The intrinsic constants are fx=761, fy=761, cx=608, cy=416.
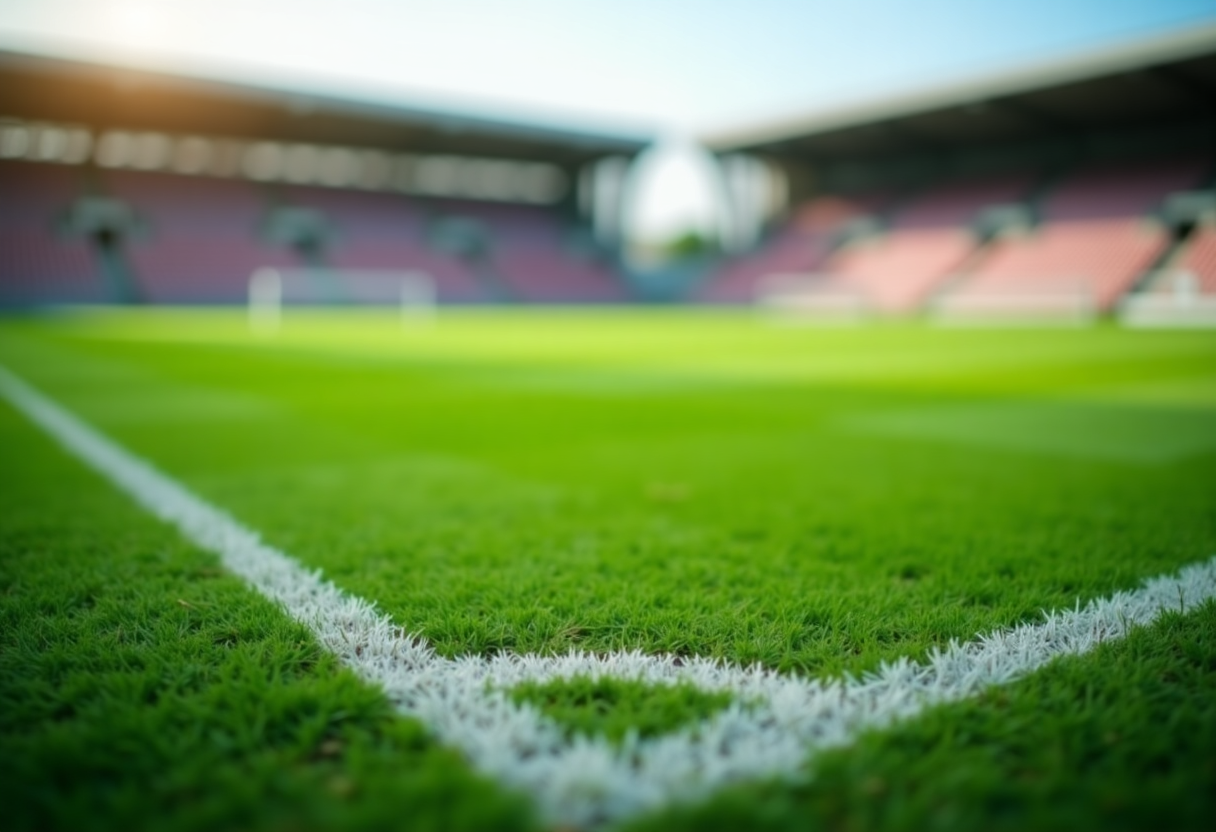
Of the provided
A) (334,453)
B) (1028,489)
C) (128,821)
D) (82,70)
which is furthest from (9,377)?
(82,70)

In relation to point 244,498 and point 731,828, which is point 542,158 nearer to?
point 244,498

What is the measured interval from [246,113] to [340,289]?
22.4ft

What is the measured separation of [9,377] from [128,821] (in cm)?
879

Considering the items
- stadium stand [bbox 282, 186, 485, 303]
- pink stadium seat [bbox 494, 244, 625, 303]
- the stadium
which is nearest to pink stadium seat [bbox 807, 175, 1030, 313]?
pink stadium seat [bbox 494, 244, 625, 303]

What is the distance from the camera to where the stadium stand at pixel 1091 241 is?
21.9 meters

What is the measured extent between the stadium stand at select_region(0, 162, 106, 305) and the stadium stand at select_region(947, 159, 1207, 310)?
29450 mm

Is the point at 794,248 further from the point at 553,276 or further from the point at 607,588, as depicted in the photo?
the point at 607,588

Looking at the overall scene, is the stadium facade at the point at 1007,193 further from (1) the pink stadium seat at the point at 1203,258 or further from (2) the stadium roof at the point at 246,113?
(2) the stadium roof at the point at 246,113

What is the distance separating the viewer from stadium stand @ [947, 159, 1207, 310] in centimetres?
2192

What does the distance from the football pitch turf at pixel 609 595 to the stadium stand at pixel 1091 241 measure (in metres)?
19.3

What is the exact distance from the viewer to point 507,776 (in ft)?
4.10

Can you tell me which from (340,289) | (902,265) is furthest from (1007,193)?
(340,289)

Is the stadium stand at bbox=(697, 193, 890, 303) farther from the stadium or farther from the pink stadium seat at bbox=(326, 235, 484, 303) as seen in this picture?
the stadium

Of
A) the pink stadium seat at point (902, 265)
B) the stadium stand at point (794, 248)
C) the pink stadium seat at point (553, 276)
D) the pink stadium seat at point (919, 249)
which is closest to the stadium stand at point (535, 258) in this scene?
the pink stadium seat at point (553, 276)
